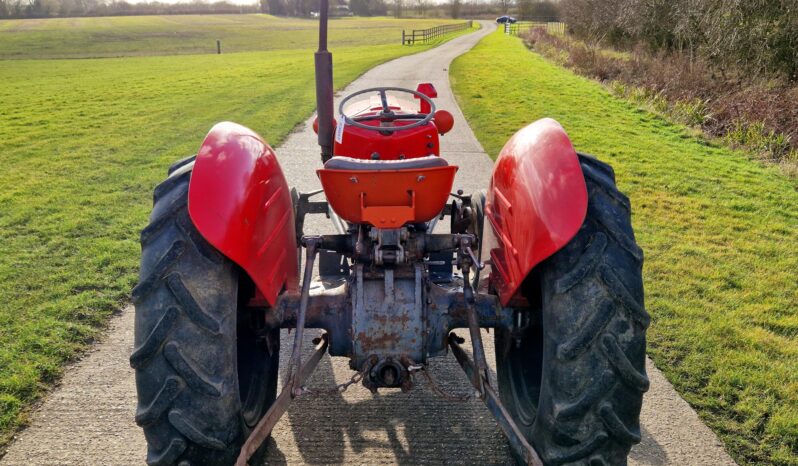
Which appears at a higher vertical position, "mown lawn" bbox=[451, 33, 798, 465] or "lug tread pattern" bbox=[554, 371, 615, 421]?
"lug tread pattern" bbox=[554, 371, 615, 421]

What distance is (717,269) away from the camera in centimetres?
518

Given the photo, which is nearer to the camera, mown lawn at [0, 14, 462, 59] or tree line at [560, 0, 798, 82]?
tree line at [560, 0, 798, 82]

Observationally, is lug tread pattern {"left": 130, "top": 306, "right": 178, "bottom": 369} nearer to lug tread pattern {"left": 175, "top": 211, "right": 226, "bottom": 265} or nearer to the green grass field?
lug tread pattern {"left": 175, "top": 211, "right": 226, "bottom": 265}

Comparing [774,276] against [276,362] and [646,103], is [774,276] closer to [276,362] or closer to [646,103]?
[276,362]

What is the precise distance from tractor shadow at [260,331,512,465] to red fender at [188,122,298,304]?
0.74 metres

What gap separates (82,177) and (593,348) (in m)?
8.21

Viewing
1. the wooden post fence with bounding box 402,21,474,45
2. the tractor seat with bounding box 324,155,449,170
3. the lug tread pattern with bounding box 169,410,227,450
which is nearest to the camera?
the lug tread pattern with bounding box 169,410,227,450

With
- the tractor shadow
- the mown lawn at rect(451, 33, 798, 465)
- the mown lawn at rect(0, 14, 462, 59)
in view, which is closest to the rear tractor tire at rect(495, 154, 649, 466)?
the tractor shadow

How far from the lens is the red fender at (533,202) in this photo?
2.19 m

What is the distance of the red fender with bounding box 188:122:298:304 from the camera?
2158mm

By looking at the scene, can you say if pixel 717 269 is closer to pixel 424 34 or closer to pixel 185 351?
pixel 185 351

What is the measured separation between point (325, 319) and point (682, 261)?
388 centimetres

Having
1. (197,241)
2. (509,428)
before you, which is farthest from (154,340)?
(509,428)

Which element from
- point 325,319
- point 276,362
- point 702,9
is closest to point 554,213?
point 325,319
